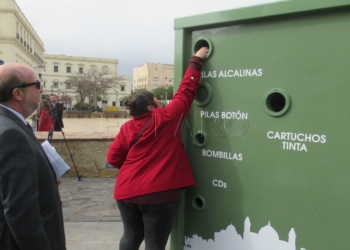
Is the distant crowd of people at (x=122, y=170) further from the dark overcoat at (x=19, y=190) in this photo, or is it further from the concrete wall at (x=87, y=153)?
the concrete wall at (x=87, y=153)

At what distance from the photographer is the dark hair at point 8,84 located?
1.95m

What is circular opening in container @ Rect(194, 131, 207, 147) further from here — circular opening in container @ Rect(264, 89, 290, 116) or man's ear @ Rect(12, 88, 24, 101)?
man's ear @ Rect(12, 88, 24, 101)

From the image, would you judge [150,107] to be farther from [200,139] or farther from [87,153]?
[87,153]

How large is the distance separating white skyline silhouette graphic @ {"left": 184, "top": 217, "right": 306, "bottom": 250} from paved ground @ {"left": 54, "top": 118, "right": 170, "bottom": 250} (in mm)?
1954

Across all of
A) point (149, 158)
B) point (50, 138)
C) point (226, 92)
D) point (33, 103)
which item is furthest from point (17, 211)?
point (50, 138)

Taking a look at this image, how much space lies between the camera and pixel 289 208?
6.66ft

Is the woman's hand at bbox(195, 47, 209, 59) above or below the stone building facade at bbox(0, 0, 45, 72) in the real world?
below

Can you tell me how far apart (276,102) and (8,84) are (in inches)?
58.2

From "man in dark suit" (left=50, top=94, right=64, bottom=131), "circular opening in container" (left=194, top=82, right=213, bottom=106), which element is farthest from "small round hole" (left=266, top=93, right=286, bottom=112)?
"man in dark suit" (left=50, top=94, right=64, bottom=131)

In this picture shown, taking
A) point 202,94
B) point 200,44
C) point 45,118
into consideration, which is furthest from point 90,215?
point 45,118

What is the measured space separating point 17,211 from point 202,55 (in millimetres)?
1366

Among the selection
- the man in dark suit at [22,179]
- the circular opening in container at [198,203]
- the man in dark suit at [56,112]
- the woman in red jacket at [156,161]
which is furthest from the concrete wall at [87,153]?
the man in dark suit at [22,179]

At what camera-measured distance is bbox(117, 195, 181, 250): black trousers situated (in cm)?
252

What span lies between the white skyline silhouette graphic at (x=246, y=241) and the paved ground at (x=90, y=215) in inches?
76.9
